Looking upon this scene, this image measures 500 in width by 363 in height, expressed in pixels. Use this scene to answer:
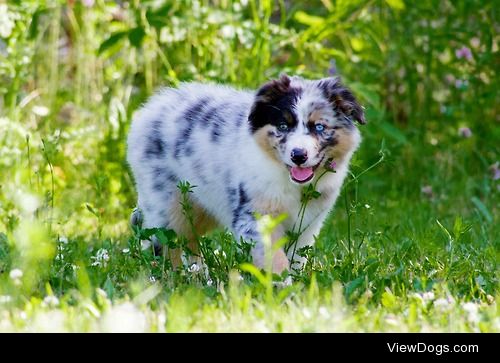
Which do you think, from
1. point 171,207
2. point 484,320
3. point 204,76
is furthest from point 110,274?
point 204,76

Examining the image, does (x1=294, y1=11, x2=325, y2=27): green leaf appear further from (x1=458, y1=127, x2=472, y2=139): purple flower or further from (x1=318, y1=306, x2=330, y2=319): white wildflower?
(x1=318, y1=306, x2=330, y2=319): white wildflower

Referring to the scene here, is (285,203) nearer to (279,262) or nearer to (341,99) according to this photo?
(279,262)

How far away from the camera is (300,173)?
4.29 meters

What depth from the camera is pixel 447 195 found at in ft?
22.0

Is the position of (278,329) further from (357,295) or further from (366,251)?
(366,251)

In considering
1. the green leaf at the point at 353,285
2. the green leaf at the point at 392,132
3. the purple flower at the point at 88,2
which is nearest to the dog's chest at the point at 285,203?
the green leaf at the point at 353,285

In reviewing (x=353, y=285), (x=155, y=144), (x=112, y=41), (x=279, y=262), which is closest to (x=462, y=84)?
(x=112, y=41)

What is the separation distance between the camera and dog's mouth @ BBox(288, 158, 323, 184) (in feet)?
14.0

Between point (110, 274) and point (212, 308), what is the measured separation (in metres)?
0.93

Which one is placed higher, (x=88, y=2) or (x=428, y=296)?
(x=88, y=2)

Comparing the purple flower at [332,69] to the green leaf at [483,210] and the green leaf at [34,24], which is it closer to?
the green leaf at [483,210]
